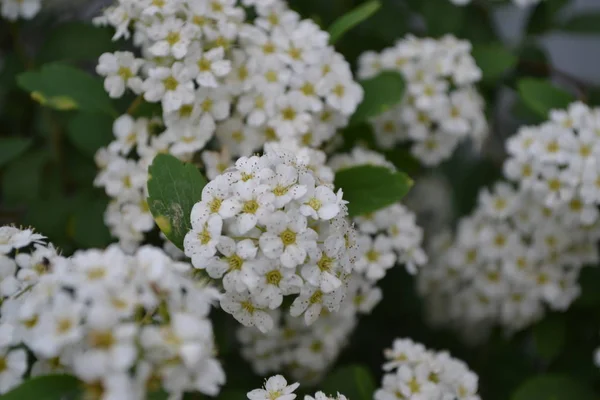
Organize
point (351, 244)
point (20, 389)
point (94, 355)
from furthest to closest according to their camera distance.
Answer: point (351, 244), point (20, 389), point (94, 355)

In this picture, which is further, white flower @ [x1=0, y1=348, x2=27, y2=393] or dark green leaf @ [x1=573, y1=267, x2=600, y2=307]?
dark green leaf @ [x1=573, y1=267, x2=600, y2=307]

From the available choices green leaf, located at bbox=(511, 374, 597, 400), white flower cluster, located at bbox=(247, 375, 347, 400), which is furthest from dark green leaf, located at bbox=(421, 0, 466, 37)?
white flower cluster, located at bbox=(247, 375, 347, 400)

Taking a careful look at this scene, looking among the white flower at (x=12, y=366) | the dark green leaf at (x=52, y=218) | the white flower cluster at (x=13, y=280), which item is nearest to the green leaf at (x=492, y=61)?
the dark green leaf at (x=52, y=218)

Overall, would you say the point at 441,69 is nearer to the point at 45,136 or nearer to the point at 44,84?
the point at 44,84

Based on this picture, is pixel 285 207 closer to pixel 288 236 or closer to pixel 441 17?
pixel 288 236

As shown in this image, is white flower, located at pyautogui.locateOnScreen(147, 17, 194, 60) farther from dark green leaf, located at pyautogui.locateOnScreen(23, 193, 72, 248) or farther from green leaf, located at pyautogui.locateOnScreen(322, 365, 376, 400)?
green leaf, located at pyautogui.locateOnScreen(322, 365, 376, 400)

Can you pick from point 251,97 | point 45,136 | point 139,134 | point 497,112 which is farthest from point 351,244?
point 497,112

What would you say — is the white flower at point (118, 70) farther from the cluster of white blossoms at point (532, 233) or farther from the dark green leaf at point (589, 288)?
the dark green leaf at point (589, 288)
